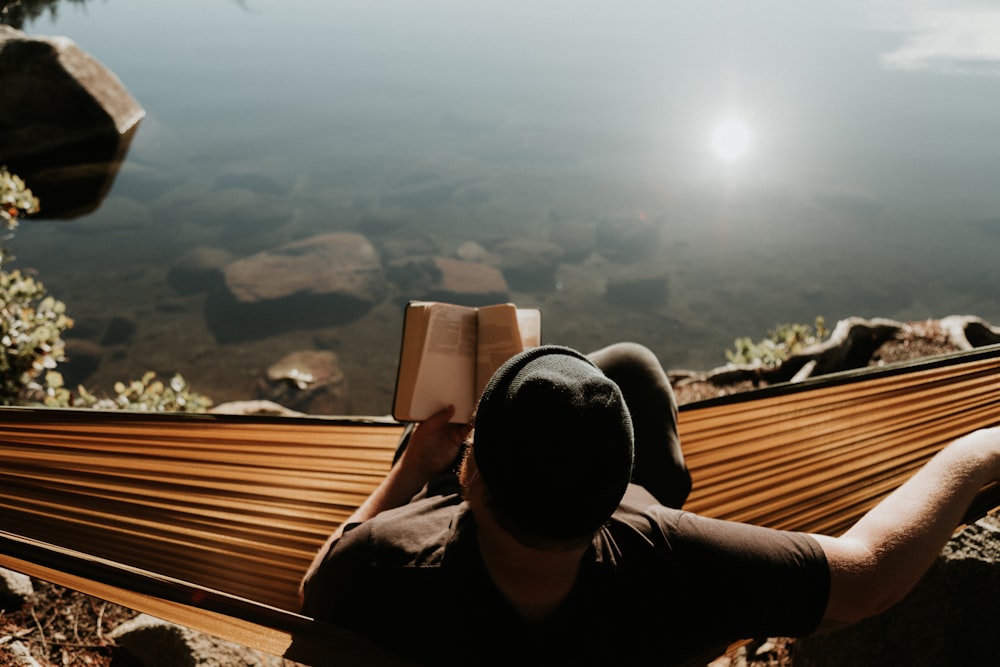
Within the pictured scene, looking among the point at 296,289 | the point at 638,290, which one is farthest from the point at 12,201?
the point at 638,290

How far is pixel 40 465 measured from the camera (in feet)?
4.74

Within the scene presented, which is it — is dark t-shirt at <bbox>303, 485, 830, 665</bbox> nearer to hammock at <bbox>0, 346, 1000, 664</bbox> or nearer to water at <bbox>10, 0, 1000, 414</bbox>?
hammock at <bbox>0, 346, 1000, 664</bbox>

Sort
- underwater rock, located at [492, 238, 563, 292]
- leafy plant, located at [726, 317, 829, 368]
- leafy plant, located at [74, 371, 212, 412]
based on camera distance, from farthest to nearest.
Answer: underwater rock, located at [492, 238, 563, 292]
leafy plant, located at [726, 317, 829, 368]
leafy plant, located at [74, 371, 212, 412]

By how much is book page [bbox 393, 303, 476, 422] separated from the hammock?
1.10ft

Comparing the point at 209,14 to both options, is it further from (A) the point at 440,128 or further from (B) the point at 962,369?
(B) the point at 962,369

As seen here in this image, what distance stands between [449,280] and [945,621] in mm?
7260

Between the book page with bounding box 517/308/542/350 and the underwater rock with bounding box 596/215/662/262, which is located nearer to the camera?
the book page with bounding box 517/308/542/350

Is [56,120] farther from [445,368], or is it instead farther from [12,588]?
[445,368]

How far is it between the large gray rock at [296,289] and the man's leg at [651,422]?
6.37 metres

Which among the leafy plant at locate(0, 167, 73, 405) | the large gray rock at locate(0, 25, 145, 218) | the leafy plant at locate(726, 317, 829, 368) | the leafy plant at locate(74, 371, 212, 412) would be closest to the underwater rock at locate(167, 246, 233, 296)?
the large gray rock at locate(0, 25, 145, 218)

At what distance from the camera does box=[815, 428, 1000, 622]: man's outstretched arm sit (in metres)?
0.83

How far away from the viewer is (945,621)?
49.4 inches

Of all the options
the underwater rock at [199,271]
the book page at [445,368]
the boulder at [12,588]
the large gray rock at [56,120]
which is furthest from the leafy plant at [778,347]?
the large gray rock at [56,120]

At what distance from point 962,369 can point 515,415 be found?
1.39 m
